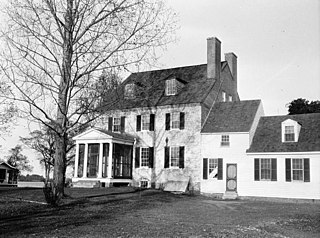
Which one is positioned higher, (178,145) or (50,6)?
(50,6)

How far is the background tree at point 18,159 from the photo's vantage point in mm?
62312

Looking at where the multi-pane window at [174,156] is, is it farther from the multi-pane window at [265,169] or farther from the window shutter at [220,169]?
the multi-pane window at [265,169]

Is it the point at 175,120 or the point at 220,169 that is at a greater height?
the point at 175,120

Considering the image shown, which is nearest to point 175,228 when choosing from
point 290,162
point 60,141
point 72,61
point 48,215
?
point 48,215

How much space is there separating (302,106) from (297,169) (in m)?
21.4

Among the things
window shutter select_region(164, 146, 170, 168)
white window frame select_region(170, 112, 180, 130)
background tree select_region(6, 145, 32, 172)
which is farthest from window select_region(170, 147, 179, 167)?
background tree select_region(6, 145, 32, 172)

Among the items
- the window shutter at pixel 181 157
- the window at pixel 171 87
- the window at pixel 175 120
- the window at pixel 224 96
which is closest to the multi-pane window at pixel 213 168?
the window shutter at pixel 181 157

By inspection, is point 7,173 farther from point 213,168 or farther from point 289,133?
point 289,133

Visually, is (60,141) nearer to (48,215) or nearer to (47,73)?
(47,73)

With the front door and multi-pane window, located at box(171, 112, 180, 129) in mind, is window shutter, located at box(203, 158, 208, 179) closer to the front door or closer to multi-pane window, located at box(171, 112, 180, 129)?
the front door

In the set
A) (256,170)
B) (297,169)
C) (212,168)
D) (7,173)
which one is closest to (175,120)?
(212,168)

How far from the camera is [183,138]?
29219 millimetres

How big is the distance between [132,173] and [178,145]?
4697 millimetres

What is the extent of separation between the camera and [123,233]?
10.4 meters
